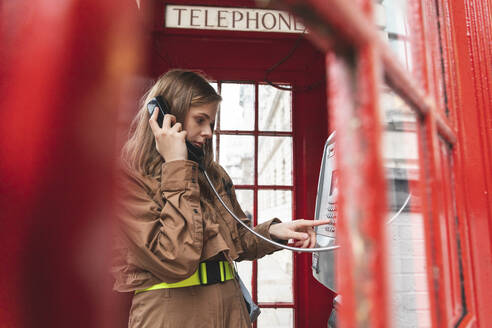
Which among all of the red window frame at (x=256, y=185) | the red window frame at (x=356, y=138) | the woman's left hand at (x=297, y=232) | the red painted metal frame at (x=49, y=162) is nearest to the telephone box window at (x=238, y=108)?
the red window frame at (x=256, y=185)

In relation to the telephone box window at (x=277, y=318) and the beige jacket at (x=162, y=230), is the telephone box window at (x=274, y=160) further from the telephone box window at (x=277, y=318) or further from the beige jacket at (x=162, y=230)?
the beige jacket at (x=162, y=230)

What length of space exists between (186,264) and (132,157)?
1.13 feet

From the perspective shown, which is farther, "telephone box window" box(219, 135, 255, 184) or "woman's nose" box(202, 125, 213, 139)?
"telephone box window" box(219, 135, 255, 184)

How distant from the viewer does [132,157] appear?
855mm

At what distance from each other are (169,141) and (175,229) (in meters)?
0.24

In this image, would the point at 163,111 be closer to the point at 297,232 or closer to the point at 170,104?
the point at 170,104

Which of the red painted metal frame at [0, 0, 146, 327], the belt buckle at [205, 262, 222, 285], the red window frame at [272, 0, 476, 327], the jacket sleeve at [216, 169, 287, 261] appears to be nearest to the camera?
the red window frame at [272, 0, 476, 327]

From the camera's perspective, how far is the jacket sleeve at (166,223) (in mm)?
674

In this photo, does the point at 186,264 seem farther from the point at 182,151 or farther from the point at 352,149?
the point at 352,149

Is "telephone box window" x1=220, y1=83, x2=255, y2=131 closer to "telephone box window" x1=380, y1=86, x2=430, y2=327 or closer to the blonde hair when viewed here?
the blonde hair

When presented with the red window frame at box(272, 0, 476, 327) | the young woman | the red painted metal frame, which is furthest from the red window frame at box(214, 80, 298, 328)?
the red window frame at box(272, 0, 476, 327)

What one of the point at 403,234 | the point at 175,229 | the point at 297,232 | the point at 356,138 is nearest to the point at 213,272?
the point at 175,229

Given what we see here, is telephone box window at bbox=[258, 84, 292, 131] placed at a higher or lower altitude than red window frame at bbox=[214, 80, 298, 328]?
higher

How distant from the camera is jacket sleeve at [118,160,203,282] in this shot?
674mm
